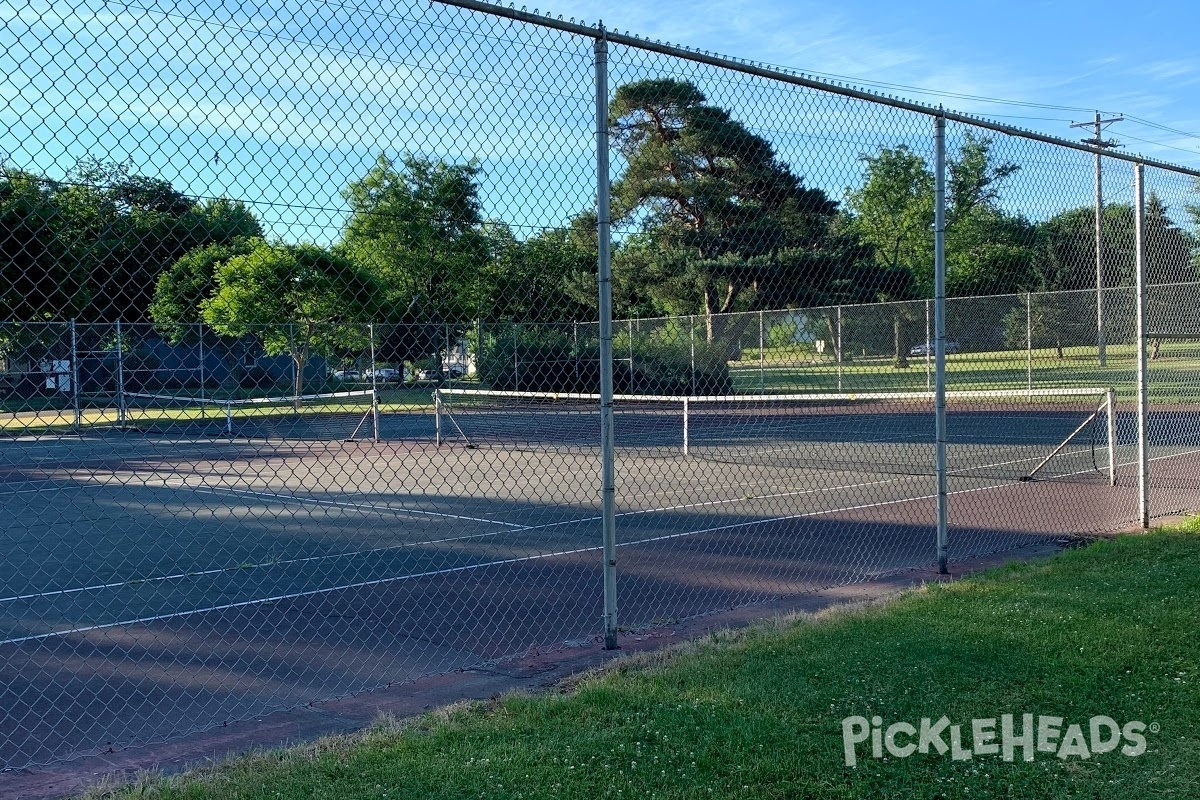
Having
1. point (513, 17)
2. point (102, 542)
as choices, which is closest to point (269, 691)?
point (513, 17)

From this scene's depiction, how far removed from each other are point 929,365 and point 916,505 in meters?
13.8

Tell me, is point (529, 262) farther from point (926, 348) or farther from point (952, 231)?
point (952, 231)

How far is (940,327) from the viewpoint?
717 cm

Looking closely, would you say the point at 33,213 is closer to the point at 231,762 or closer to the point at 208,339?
the point at 231,762

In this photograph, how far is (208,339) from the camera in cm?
953

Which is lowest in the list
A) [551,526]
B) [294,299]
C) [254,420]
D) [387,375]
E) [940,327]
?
[551,526]

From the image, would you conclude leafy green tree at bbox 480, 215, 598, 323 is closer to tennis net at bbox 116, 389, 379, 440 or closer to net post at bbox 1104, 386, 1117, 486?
tennis net at bbox 116, 389, 379, 440

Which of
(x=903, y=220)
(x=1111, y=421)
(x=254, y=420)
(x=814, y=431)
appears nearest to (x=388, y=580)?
(x=1111, y=421)

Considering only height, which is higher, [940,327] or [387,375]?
[940,327]

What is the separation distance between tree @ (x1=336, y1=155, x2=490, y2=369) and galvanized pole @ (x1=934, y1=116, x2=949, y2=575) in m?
3.12

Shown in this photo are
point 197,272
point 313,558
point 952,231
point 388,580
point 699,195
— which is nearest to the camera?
point 197,272

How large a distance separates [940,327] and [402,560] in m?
4.86

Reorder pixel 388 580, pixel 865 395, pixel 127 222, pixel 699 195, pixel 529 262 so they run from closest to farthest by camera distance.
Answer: pixel 127 222 < pixel 529 262 < pixel 388 580 < pixel 865 395 < pixel 699 195

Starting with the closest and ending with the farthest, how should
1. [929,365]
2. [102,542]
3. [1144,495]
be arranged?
1. [1144,495]
2. [102,542]
3. [929,365]
